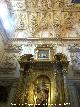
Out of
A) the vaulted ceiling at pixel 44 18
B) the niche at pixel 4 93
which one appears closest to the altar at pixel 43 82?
the niche at pixel 4 93

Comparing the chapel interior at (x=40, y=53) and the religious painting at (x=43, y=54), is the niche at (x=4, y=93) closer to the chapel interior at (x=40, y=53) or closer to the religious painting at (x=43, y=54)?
the chapel interior at (x=40, y=53)

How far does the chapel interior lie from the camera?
990 centimetres

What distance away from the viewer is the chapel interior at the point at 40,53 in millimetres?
9898

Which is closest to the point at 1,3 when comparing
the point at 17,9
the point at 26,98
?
the point at 17,9

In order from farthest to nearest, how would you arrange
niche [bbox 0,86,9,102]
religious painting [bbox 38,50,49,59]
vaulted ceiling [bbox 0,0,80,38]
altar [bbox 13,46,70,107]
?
vaulted ceiling [bbox 0,0,80,38] < religious painting [bbox 38,50,49,59] < niche [bbox 0,86,9,102] < altar [bbox 13,46,70,107]

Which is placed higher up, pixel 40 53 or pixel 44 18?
pixel 44 18

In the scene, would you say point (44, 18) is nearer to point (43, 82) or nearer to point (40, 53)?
point (40, 53)

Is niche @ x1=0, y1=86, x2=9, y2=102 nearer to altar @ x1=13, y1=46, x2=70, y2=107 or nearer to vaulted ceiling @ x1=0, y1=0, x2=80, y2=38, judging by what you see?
altar @ x1=13, y1=46, x2=70, y2=107

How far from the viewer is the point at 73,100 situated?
1020 centimetres

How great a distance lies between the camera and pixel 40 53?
39.8ft

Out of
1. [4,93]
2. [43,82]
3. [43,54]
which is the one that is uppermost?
[43,54]

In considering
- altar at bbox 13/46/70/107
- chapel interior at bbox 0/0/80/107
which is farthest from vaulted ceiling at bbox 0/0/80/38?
altar at bbox 13/46/70/107

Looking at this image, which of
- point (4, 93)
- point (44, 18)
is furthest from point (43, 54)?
point (4, 93)

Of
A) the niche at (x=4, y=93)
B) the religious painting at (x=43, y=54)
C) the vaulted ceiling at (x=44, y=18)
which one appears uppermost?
the vaulted ceiling at (x=44, y=18)
